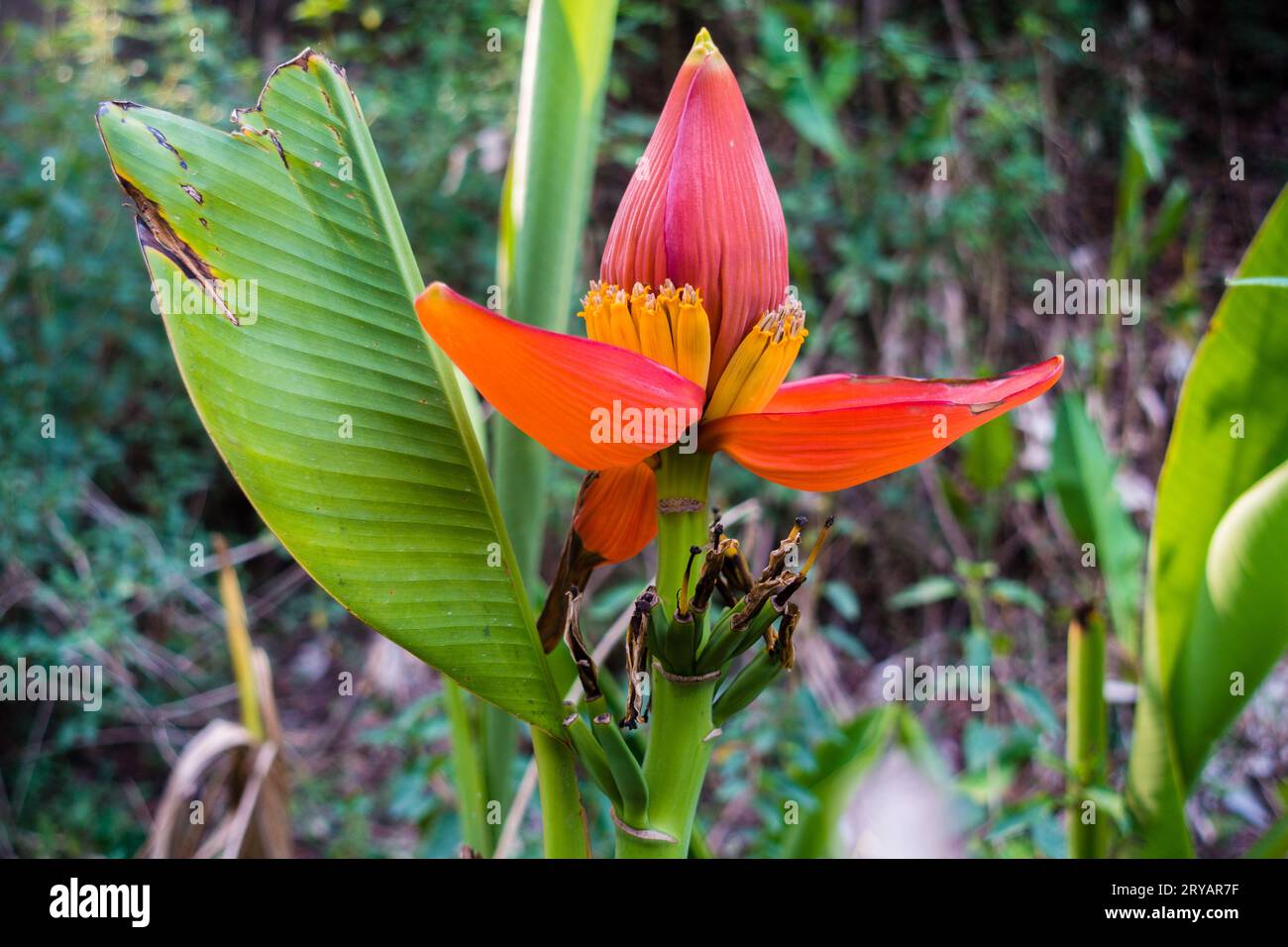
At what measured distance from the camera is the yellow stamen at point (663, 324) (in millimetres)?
352

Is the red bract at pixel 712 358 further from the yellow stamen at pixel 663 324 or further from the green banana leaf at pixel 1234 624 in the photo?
the green banana leaf at pixel 1234 624

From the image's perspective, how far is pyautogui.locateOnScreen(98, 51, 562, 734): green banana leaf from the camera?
14.2 inches

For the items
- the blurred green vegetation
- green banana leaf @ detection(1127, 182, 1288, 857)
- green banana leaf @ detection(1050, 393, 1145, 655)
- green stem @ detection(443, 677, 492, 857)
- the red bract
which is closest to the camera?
the red bract

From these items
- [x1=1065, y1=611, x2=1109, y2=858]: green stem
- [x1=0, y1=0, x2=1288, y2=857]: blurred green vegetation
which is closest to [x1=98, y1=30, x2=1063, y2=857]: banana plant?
[x1=1065, y1=611, x2=1109, y2=858]: green stem

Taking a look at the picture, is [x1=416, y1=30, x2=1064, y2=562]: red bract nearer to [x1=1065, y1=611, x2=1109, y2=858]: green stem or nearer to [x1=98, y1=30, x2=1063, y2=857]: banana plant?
[x1=98, y1=30, x2=1063, y2=857]: banana plant

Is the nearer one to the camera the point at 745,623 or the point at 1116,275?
the point at 745,623

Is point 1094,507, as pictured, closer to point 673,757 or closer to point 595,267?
point 673,757

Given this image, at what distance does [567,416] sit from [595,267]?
4.77ft

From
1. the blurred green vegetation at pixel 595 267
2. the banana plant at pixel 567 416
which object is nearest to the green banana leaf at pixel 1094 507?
the blurred green vegetation at pixel 595 267

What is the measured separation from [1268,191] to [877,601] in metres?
1.16

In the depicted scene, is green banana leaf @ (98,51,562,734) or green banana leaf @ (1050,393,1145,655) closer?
green banana leaf @ (98,51,562,734)
